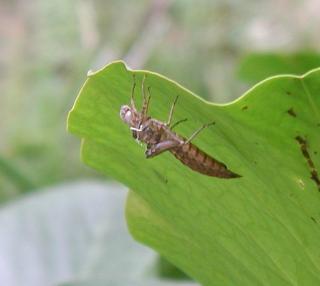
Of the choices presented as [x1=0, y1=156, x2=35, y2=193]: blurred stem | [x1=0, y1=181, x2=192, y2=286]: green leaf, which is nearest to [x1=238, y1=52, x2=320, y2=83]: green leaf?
[x1=0, y1=181, x2=192, y2=286]: green leaf

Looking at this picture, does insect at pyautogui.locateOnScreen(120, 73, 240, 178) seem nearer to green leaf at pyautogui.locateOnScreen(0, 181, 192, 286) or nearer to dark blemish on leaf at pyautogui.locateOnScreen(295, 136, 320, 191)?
dark blemish on leaf at pyautogui.locateOnScreen(295, 136, 320, 191)

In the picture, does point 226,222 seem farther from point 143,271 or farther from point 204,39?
point 204,39

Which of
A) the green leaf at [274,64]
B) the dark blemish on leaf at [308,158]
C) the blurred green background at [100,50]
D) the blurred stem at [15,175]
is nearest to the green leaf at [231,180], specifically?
the dark blemish on leaf at [308,158]

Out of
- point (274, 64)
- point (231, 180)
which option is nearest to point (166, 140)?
point (231, 180)

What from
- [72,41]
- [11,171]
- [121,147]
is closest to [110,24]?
[72,41]

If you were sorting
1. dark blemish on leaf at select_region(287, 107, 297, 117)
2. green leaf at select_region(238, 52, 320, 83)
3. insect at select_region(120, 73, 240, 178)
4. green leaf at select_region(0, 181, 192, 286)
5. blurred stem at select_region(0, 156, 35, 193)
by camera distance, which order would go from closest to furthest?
dark blemish on leaf at select_region(287, 107, 297, 117) → insect at select_region(120, 73, 240, 178) → green leaf at select_region(238, 52, 320, 83) → green leaf at select_region(0, 181, 192, 286) → blurred stem at select_region(0, 156, 35, 193)

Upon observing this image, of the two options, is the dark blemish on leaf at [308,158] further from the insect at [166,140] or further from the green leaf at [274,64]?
the green leaf at [274,64]

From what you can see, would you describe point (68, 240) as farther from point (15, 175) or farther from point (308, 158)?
point (308, 158)
